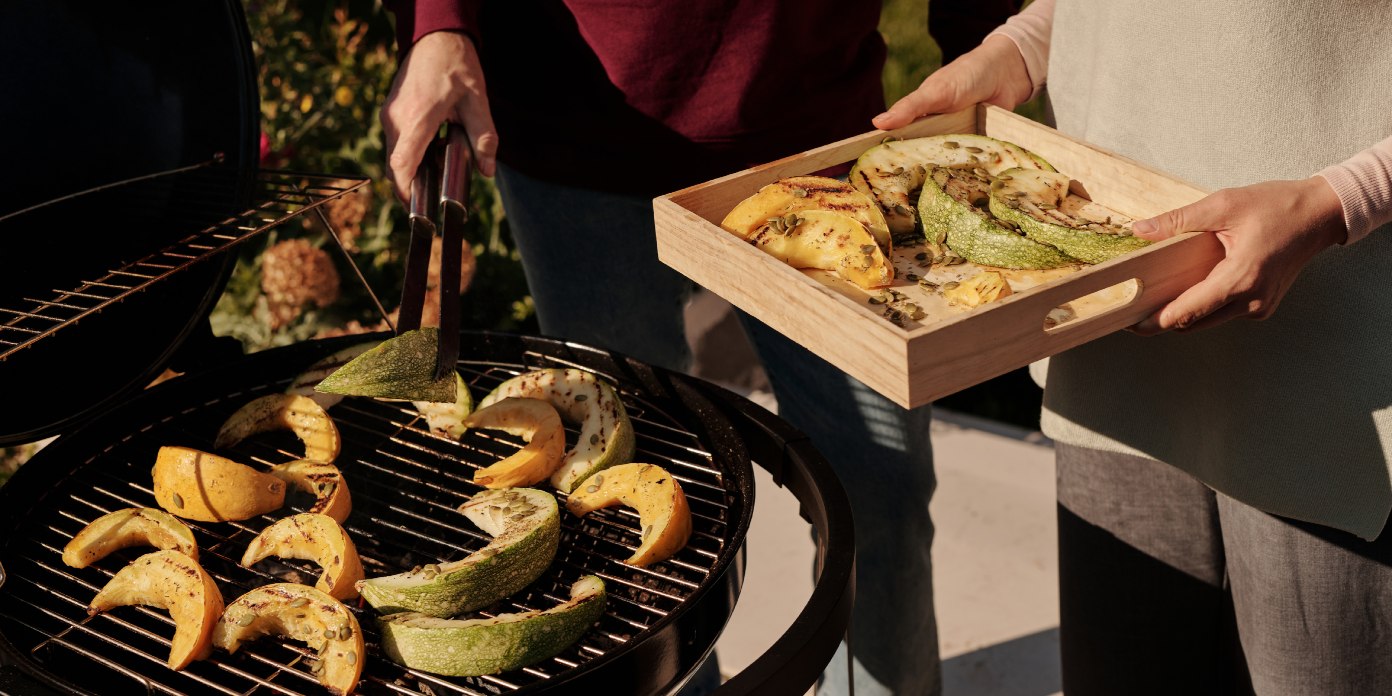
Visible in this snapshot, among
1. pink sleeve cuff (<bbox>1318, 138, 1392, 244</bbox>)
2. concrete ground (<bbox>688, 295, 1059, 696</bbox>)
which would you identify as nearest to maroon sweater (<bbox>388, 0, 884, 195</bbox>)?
pink sleeve cuff (<bbox>1318, 138, 1392, 244</bbox>)

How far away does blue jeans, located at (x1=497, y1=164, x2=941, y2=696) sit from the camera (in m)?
2.48

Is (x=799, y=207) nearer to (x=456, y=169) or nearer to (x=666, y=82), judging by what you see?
(x=456, y=169)

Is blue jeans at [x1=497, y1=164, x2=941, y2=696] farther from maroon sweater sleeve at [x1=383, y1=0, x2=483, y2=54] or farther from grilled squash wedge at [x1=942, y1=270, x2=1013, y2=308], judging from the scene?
grilled squash wedge at [x1=942, y1=270, x2=1013, y2=308]

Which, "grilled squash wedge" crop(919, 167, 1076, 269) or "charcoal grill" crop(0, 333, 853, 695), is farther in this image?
"grilled squash wedge" crop(919, 167, 1076, 269)

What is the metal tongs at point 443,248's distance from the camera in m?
1.74

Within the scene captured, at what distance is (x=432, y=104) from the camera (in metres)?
1.96

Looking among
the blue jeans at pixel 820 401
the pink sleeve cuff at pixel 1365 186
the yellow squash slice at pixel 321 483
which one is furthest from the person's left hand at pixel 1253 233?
the yellow squash slice at pixel 321 483

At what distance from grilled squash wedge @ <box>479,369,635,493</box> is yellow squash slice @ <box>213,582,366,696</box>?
431 mm

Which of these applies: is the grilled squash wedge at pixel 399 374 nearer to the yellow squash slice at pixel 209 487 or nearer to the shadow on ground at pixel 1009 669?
the yellow squash slice at pixel 209 487

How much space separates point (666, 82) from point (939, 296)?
2.92ft

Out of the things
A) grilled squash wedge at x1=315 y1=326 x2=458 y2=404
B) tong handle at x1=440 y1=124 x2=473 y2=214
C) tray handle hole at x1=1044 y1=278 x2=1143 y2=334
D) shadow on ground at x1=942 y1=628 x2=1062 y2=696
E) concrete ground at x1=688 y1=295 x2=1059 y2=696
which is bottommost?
shadow on ground at x1=942 y1=628 x2=1062 y2=696

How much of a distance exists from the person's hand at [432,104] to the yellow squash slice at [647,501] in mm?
596

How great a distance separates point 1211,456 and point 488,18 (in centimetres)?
159

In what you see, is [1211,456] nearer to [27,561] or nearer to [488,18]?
[488,18]
